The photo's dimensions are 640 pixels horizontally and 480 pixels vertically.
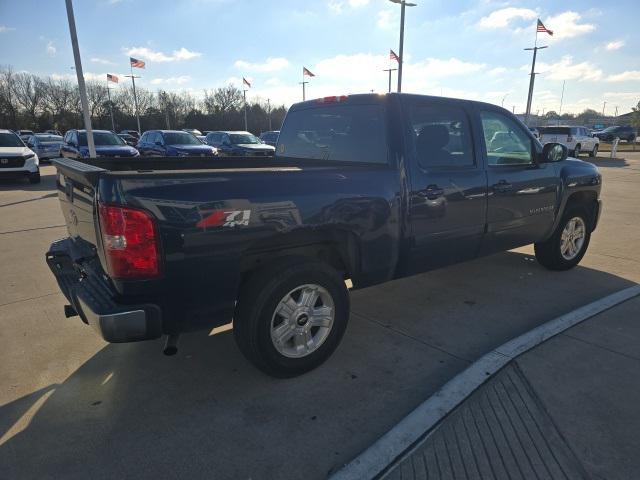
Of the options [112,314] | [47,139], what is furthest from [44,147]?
[112,314]

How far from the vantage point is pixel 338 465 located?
2209mm

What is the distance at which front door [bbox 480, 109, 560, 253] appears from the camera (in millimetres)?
4098

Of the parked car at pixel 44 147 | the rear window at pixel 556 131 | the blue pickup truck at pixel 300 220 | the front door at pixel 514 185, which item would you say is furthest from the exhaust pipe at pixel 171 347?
the rear window at pixel 556 131

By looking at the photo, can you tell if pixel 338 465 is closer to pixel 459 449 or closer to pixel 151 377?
pixel 459 449

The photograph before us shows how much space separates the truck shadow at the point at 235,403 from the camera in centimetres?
225

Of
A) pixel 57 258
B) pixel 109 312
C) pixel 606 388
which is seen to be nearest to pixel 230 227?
pixel 109 312

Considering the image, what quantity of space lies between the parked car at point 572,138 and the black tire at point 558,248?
22.3 meters

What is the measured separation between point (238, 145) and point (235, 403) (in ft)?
57.1

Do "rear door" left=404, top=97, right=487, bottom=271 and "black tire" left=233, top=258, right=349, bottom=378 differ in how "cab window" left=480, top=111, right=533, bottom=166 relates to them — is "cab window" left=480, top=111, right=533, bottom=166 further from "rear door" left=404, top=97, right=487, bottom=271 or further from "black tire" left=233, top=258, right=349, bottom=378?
"black tire" left=233, top=258, right=349, bottom=378

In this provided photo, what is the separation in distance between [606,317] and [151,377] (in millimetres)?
3780

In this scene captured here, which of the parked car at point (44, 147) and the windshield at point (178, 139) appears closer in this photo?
the windshield at point (178, 139)

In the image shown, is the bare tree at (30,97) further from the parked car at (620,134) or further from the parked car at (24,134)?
the parked car at (620,134)

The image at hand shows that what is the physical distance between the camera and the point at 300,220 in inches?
109

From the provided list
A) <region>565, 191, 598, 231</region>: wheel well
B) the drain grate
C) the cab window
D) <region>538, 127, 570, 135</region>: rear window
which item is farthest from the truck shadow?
<region>538, 127, 570, 135</region>: rear window
